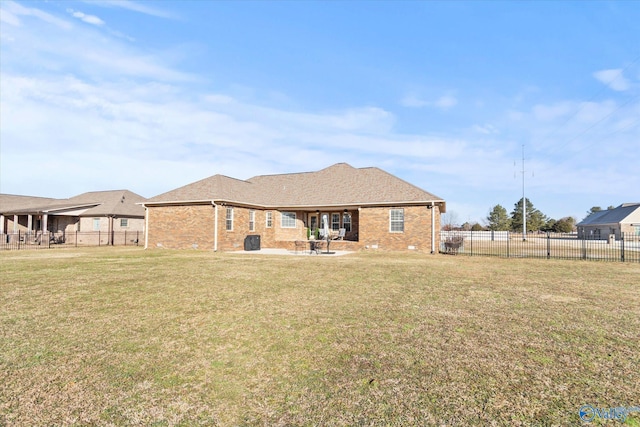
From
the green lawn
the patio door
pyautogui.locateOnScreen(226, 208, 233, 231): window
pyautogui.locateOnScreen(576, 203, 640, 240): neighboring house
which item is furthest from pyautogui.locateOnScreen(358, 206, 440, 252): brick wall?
pyautogui.locateOnScreen(576, 203, 640, 240): neighboring house

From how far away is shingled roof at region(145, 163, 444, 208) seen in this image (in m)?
20.9

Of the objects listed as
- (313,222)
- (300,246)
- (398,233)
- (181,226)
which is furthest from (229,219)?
(398,233)

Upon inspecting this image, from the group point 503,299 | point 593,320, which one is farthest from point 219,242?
point 593,320

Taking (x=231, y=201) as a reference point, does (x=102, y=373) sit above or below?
below

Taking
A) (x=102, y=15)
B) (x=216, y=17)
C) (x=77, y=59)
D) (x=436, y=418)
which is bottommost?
(x=436, y=418)

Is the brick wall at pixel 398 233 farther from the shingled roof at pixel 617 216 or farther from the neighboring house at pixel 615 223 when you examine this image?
the shingled roof at pixel 617 216

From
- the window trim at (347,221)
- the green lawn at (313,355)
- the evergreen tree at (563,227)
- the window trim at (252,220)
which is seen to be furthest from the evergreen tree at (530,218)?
the green lawn at (313,355)

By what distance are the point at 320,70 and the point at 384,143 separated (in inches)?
478

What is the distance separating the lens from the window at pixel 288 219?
81.5ft

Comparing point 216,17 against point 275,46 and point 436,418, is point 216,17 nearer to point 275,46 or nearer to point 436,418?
point 275,46

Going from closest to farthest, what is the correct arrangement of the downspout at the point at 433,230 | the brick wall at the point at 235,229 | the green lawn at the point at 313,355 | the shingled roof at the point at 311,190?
the green lawn at the point at 313,355 < the downspout at the point at 433,230 < the brick wall at the point at 235,229 < the shingled roof at the point at 311,190

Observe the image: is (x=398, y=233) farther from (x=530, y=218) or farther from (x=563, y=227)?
(x=563, y=227)

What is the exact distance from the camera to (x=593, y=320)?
5648mm

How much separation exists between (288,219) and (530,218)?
65256mm
